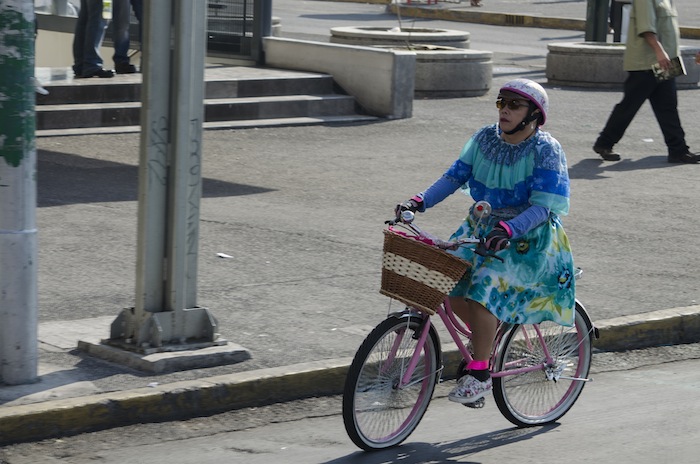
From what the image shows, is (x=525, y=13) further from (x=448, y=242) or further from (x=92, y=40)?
(x=448, y=242)

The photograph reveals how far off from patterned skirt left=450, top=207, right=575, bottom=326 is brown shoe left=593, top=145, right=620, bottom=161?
301 inches

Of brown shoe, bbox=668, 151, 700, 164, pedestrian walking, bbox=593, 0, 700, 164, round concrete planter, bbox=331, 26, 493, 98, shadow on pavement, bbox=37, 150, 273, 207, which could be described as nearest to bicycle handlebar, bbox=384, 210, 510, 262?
shadow on pavement, bbox=37, 150, 273, 207

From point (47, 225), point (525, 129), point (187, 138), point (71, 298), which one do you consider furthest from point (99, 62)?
point (525, 129)

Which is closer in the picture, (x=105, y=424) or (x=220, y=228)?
(x=105, y=424)

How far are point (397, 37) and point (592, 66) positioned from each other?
2.89 m

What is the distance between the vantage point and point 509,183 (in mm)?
5695

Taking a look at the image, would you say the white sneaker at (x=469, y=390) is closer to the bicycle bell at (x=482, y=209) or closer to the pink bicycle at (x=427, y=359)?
the pink bicycle at (x=427, y=359)

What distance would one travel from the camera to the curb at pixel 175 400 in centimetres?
563

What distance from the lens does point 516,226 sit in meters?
5.50

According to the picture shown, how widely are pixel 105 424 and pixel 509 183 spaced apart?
2023 mm

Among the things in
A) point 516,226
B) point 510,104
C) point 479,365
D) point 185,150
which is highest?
point 510,104

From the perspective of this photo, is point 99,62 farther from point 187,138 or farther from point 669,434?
point 669,434

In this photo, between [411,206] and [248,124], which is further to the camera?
[248,124]

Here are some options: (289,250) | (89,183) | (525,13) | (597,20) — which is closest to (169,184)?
(289,250)
